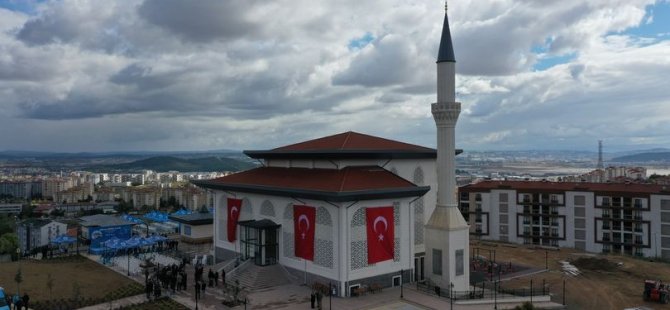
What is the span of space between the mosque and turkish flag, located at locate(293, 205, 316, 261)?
6cm

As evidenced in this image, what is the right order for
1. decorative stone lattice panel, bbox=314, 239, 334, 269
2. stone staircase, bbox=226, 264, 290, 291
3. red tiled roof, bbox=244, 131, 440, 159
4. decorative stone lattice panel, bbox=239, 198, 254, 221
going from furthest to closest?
1. decorative stone lattice panel, bbox=239, 198, 254, 221
2. red tiled roof, bbox=244, 131, 440, 159
3. stone staircase, bbox=226, 264, 290, 291
4. decorative stone lattice panel, bbox=314, 239, 334, 269

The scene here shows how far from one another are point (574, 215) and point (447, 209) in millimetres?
28845

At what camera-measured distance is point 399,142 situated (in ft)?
117

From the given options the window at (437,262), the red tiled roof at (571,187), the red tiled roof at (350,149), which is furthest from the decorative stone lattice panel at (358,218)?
the red tiled roof at (571,187)

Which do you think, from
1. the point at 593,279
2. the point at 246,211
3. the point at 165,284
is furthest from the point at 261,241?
the point at 593,279

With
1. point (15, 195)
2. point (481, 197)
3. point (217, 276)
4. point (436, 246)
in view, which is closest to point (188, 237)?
point (217, 276)

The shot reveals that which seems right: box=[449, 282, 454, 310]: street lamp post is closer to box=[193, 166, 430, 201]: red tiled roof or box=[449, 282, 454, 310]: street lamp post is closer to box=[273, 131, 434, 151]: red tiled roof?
box=[193, 166, 430, 201]: red tiled roof

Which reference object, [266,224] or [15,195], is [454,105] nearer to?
[266,224]

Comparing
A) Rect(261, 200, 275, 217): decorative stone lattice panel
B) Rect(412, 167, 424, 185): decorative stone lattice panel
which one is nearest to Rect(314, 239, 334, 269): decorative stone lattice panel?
Rect(261, 200, 275, 217): decorative stone lattice panel

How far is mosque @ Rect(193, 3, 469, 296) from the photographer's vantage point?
28.2 m

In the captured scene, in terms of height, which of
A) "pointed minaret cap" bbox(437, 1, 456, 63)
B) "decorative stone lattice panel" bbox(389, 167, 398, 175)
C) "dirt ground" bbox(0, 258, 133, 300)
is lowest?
"dirt ground" bbox(0, 258, 133, 300)

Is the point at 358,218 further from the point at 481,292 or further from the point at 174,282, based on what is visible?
the point at 174,282

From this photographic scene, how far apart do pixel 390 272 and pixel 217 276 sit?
34.4 ft

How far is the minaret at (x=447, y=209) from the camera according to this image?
28594mm
